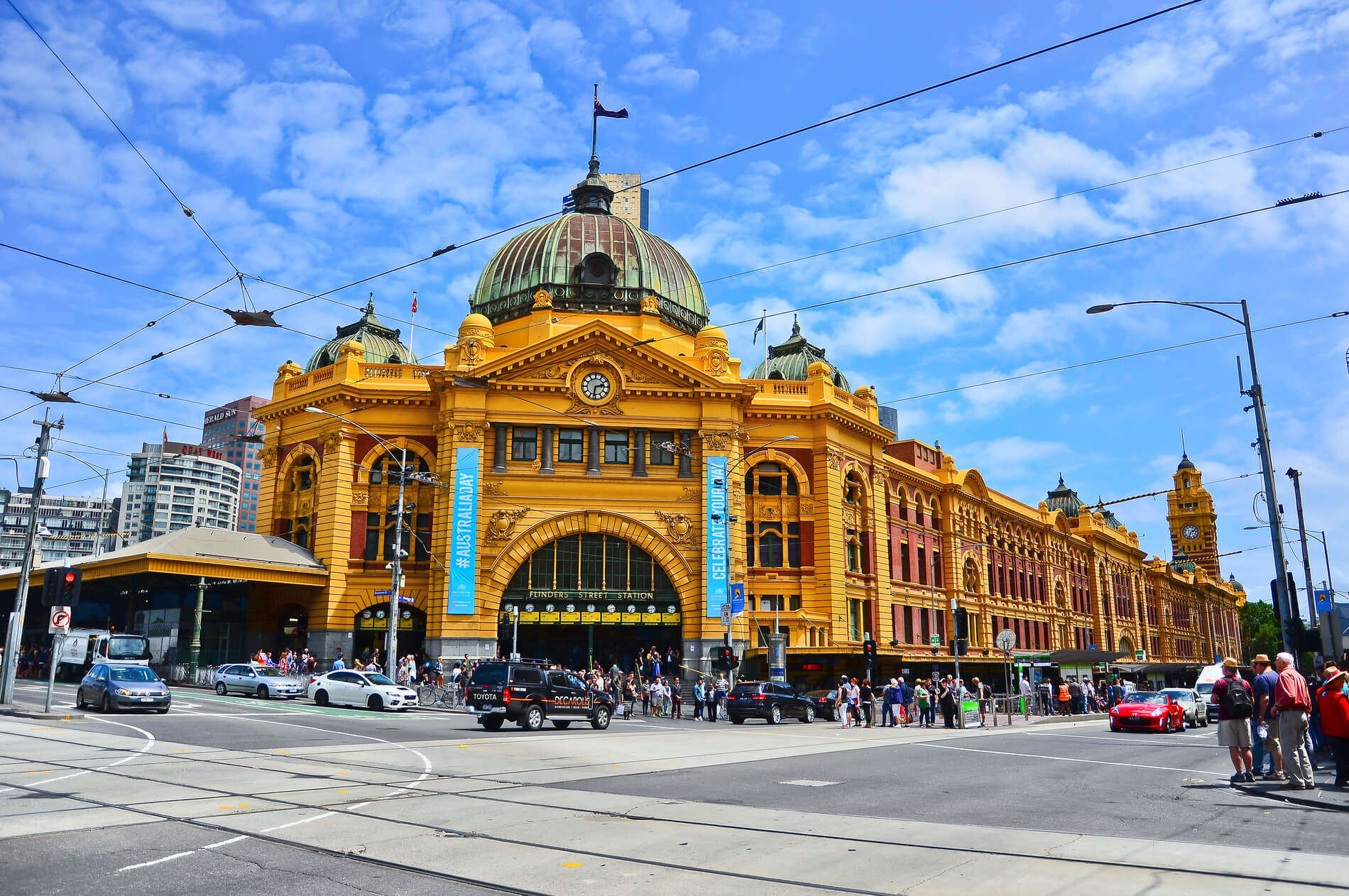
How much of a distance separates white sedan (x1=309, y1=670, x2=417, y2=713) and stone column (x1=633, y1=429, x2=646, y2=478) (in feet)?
55.9

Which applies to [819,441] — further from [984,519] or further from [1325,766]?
[1325,766]

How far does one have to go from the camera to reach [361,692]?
3475 centimetres

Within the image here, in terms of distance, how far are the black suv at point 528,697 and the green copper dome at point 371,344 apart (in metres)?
33.8

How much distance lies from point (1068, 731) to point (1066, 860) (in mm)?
25872

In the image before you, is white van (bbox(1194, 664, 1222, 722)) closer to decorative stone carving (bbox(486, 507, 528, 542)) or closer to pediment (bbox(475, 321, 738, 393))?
pediment (bbox(475, 321, 738, 393))

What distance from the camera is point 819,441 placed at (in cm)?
5359

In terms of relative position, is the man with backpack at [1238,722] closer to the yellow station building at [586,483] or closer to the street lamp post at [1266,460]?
the street lamp post at [1266,460]

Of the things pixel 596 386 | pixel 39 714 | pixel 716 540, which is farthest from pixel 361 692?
pixel 596 386

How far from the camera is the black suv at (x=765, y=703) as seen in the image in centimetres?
3581

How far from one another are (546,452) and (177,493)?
150492mm

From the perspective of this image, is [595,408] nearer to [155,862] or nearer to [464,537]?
[464,537]

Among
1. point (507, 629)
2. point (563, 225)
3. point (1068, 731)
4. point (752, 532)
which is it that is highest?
point (563, 225)

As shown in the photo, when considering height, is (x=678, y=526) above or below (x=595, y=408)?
below

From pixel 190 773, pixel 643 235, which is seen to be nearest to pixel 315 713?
pixel 190 773
